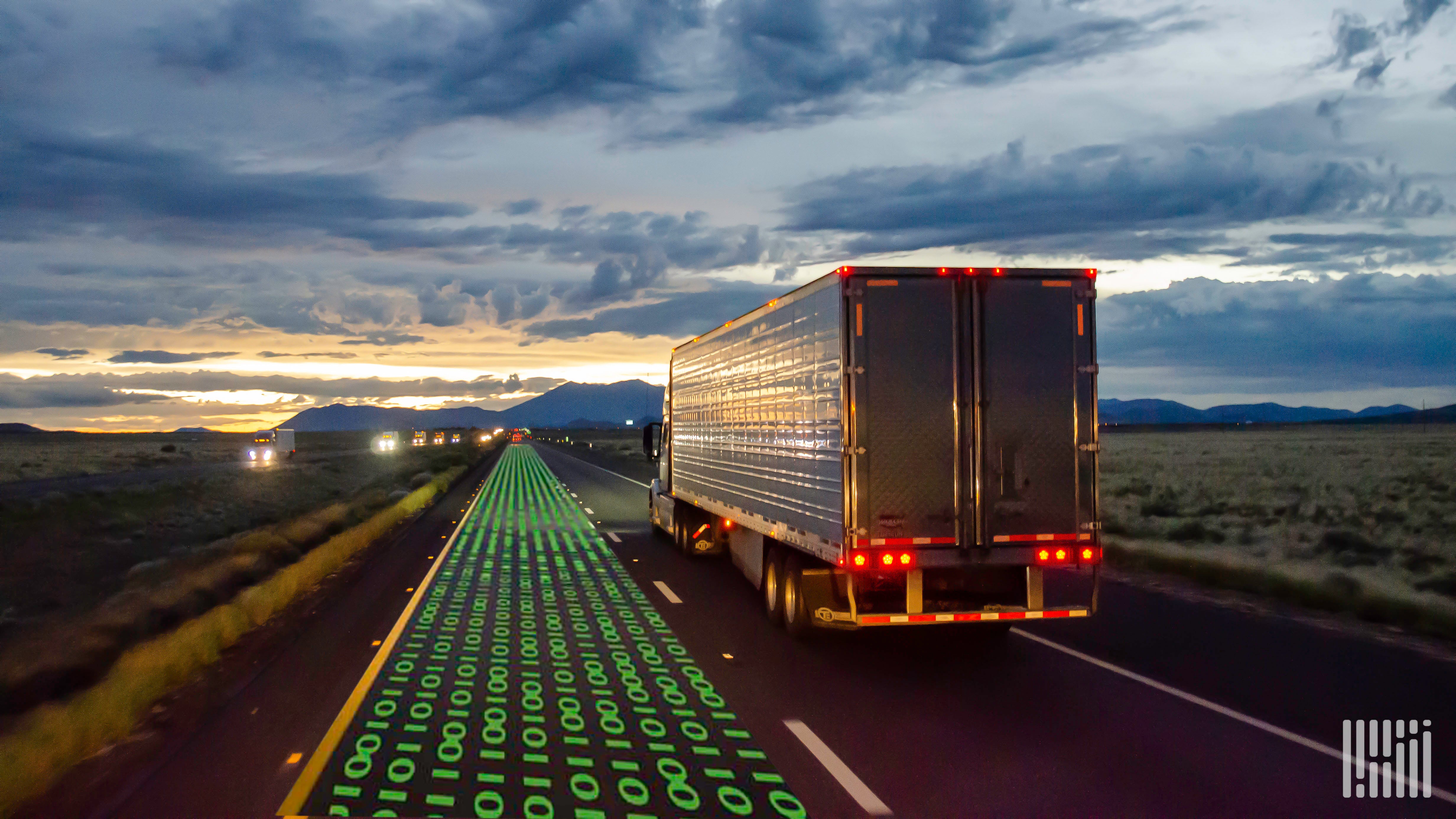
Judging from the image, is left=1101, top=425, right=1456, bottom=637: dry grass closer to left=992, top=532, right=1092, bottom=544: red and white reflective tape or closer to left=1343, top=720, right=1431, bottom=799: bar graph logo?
left=1343, top=720, right=1431, bottom=799: bar graph logo

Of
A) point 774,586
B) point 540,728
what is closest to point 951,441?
Answer: point 774,586

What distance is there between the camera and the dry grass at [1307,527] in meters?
14.5

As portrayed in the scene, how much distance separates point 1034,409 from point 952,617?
2.12 meters

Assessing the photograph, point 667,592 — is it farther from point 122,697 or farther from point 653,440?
point 653,440

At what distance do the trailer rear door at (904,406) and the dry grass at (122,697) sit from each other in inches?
Result: 244

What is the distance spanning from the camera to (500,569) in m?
17.5

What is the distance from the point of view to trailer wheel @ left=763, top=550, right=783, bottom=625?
11.8 meters

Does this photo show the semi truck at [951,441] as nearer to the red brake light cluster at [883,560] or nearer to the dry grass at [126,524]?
the red brake light cluster at [883,560]

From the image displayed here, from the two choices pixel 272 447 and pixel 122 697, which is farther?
pixel 272 447

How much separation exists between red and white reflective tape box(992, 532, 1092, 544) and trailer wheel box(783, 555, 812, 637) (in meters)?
2.18

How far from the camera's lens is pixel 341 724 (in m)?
7.73

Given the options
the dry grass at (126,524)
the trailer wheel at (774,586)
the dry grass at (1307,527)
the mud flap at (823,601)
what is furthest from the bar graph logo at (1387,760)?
the dry grass at (126,524)

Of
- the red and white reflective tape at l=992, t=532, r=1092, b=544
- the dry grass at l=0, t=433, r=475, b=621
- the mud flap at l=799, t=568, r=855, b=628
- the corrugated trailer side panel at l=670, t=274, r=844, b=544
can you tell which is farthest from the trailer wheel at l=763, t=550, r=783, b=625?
the dry grass at l=0, t=433, r=475, b=621

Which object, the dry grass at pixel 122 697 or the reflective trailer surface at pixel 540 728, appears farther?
the dry grass at pixel 122 697
